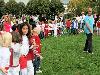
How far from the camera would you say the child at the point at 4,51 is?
8570 mm

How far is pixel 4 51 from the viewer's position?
8742 millimetres

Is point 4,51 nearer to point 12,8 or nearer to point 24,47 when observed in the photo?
point 24,47

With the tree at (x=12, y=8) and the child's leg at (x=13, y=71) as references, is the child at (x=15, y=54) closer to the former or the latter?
the child's leg at (x=13, y=71)

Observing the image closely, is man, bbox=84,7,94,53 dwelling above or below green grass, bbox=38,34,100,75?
above

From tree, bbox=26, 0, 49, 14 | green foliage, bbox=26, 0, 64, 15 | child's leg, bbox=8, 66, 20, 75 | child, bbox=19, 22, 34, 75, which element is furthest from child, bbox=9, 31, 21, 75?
tree, bbox=26, 0, 49, 14

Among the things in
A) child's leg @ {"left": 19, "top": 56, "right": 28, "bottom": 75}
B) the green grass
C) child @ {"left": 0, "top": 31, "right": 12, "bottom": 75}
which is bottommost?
the green grass

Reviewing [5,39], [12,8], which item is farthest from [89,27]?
[12,8]

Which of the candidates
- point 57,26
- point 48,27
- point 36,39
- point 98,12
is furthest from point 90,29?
point 98,12

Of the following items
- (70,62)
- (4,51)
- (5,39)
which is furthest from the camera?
(70,62)

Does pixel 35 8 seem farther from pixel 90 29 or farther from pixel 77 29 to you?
pixel 90 29

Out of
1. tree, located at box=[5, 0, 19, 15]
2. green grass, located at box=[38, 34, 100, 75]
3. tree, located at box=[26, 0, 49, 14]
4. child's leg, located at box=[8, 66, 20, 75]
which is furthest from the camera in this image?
tree, located at box=[5, 0, 19, 15]

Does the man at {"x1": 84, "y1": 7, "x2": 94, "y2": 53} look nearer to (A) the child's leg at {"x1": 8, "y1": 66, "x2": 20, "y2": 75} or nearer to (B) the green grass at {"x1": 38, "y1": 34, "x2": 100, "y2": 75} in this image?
(B) the green grass at {"x1": 38, "y1": 34, "x2": 100, "y2": 75}

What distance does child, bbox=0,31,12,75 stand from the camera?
8.57 metres

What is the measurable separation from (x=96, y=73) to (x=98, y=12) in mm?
33042
